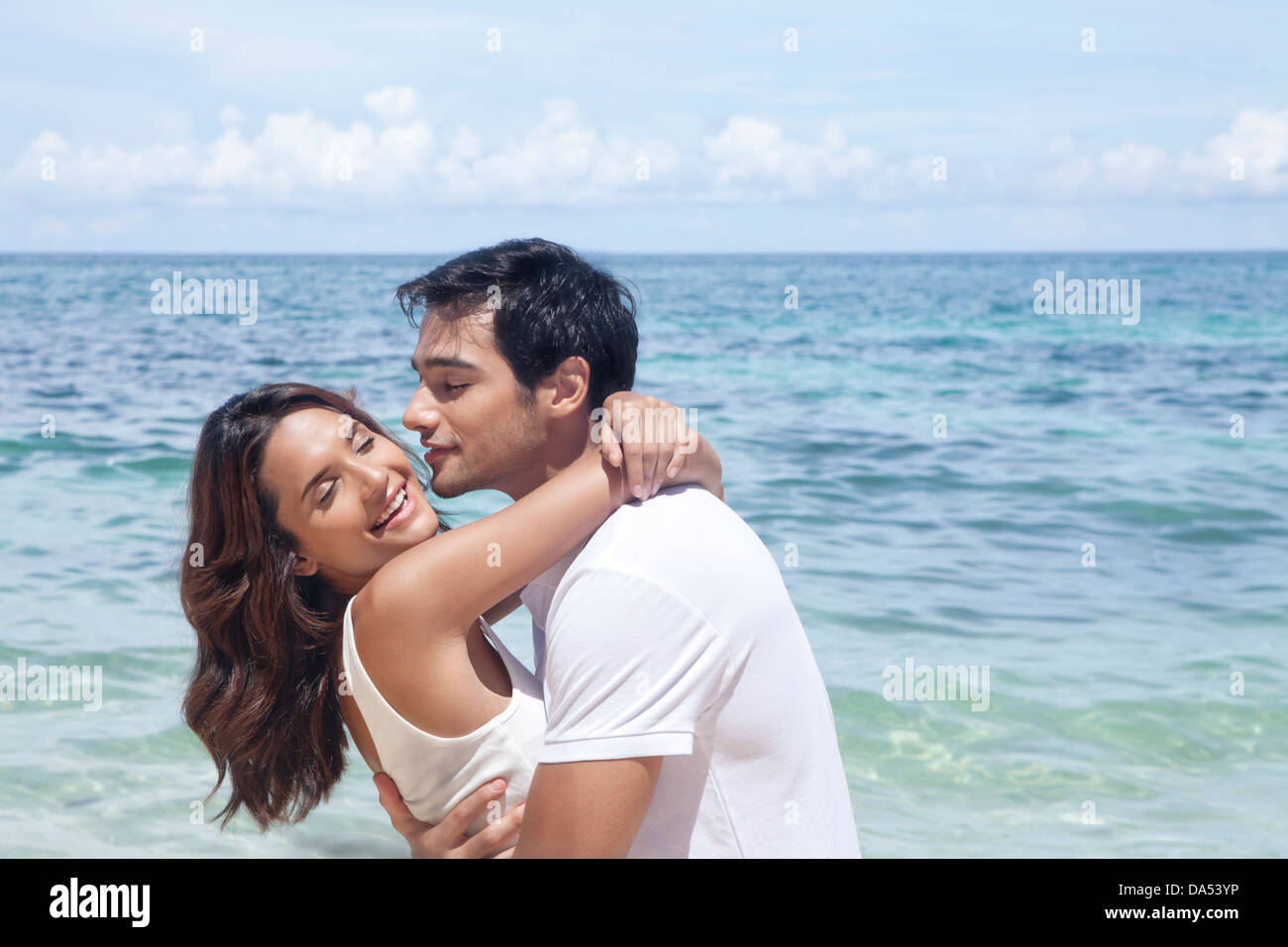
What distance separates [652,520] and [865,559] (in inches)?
267

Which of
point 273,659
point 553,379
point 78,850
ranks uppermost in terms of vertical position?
point 553,379

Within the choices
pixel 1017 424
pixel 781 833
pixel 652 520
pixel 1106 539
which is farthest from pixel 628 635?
pixel 1017 424

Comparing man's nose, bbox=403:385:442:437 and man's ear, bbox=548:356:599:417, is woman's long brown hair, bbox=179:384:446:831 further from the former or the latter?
man's ear, bbox=548:356:599:417

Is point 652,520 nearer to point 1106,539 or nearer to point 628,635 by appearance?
point 628,635

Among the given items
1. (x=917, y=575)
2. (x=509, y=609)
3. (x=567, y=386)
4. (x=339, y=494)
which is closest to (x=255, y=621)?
(x=339, y=494)

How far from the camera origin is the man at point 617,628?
1979mm

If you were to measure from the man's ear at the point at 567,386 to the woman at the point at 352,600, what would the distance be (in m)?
0.16

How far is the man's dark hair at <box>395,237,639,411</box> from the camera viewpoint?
2.69 m

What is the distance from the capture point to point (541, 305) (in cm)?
270

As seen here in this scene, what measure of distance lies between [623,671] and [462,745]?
0.64 m

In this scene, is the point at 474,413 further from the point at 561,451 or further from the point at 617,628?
the point at 617,628

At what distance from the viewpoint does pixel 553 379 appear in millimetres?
2688

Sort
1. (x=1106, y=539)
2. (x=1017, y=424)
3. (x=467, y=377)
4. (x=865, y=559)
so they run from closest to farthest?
(x=467, y=377)
(x=865, y=559)
(x=1106, y=539)
(x=1017, y=424)
